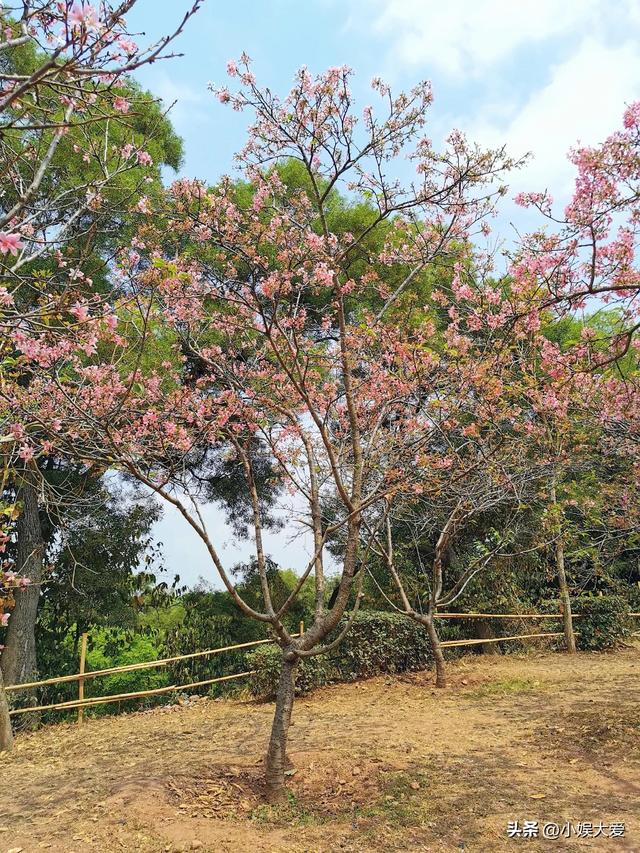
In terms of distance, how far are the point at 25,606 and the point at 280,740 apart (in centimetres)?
534

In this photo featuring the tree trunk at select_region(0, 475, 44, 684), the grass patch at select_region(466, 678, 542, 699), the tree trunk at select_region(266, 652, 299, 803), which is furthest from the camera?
the tree trunk at select_region(0, 475, 44, 684)

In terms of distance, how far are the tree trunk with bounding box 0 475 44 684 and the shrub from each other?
8.86m

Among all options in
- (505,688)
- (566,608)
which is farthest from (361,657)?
(566,608)

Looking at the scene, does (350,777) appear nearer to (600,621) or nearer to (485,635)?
(485,635)

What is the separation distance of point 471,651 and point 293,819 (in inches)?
297

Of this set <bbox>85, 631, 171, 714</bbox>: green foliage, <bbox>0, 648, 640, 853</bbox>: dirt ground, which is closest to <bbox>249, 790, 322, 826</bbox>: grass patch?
<bbox>0, 648, 640, 853</bbox>: dirt ground

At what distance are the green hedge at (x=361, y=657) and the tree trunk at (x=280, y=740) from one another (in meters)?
3.66

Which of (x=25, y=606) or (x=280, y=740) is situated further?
(x=25, y=606)

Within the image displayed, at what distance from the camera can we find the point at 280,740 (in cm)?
404

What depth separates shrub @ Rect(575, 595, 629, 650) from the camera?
10.4 meters

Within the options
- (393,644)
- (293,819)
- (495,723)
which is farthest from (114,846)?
(393,644)

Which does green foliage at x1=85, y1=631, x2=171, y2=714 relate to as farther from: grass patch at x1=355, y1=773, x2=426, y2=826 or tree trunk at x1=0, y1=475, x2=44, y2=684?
grass patch at x1=355, y1=773, x2=426, y2=826

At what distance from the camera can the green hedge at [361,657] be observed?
25.3 feet

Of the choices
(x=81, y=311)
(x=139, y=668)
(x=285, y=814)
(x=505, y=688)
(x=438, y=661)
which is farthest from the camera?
(x=438, y=661)
